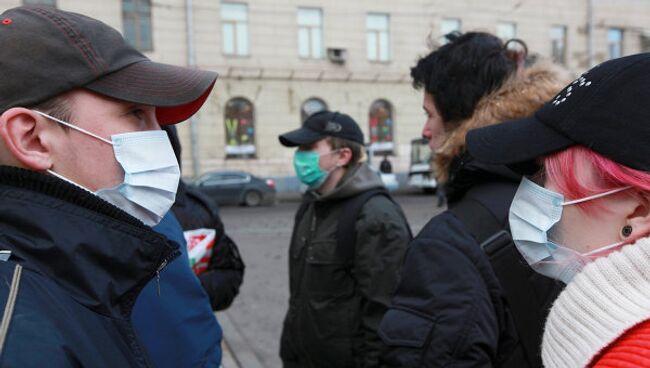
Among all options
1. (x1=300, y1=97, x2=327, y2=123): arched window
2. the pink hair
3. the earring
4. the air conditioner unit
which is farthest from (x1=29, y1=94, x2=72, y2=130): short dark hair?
the air conditioner unit

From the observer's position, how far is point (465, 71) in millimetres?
1990

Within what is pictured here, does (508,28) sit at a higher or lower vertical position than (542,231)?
higher

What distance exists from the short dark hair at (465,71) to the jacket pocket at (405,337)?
0.85 m

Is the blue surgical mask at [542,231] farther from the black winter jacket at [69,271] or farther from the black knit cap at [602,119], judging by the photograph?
the black winter jacket at [69,271]

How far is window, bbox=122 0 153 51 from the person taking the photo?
65.2 feet

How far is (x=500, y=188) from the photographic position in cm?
175

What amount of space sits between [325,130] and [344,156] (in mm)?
209

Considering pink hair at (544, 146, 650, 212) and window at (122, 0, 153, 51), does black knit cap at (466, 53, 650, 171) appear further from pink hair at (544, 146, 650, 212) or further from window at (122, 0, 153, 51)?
window at (122, 0, 153, 51)

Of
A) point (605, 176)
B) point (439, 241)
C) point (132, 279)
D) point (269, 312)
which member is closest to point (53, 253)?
point (132, 279)

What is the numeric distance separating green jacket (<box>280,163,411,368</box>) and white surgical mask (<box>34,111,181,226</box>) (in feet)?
4.24

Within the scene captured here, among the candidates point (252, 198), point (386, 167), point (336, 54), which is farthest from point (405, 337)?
point (336, 54)

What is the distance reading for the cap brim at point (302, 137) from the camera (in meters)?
3.20

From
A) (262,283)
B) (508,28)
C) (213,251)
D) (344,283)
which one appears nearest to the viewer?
(344,283)

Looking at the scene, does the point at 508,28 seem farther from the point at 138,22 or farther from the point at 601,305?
the point at 601,305
